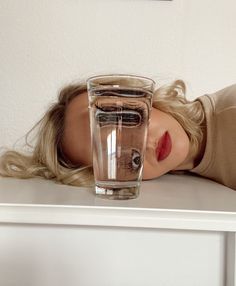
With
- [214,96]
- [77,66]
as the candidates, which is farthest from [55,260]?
[77,66]

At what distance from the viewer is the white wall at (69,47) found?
106cm

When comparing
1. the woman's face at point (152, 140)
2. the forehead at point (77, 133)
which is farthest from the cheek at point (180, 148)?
the forehead at point (77, 133)

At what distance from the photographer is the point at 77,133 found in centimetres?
73

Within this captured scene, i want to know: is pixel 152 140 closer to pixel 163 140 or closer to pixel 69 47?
pixel 163 140

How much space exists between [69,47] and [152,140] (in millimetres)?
447

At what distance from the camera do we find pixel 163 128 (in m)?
0.75

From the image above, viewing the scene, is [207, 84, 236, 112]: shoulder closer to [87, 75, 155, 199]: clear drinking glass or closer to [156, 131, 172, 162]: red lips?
[156, 131, 172, 162]: red lips

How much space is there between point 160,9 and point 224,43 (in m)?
0.18

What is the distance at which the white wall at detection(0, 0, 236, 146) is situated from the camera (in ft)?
A: 3.46

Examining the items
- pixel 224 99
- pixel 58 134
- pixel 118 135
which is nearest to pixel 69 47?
pixel 58 134

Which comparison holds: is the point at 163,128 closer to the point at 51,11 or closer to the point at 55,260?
the point at 55,260

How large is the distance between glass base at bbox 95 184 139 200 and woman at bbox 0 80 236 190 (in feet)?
0.51

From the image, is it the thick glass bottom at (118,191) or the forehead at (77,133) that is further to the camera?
the forehead at (77,133)

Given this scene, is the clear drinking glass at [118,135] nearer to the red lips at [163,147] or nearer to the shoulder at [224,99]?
the red lips at [163,147]
